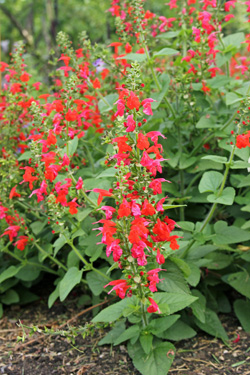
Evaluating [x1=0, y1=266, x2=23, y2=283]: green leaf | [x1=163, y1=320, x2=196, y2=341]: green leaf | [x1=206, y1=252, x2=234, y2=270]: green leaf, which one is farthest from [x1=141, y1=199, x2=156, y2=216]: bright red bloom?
[x1=0, y1=266, x2=23, y2=283]: green leaf

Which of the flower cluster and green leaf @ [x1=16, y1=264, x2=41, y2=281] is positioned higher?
the flower cluster

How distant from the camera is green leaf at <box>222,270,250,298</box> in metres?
2.82

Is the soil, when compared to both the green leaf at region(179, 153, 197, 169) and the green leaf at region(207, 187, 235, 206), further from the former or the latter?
the green leaf at region(179, 153, 197, 169)

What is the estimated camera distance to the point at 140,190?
1.97 metres

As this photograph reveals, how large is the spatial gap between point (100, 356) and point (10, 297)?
3.51 ft

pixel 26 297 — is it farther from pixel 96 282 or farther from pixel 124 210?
pixel 124 210

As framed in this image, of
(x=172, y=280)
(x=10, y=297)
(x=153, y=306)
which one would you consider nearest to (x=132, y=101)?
(x=153, y=306)

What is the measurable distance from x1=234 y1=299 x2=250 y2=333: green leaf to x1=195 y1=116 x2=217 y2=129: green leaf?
1242mm

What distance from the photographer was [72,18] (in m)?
17.1

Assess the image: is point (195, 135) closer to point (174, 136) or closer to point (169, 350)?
point (174, 136)

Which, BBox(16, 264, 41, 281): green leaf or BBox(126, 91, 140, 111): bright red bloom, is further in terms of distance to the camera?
BBox(16, 264, 41, 281): green leaf

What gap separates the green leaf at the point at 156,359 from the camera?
87.7 inches

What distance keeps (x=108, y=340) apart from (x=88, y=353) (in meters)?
0.18

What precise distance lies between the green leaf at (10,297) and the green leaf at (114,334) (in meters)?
0.97
